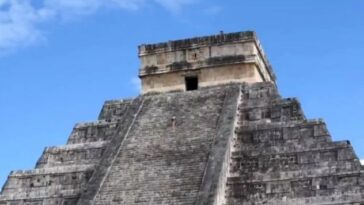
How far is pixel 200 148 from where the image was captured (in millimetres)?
15688

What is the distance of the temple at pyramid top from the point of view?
1877 cm

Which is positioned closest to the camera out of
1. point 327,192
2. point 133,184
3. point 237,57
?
point 327,192

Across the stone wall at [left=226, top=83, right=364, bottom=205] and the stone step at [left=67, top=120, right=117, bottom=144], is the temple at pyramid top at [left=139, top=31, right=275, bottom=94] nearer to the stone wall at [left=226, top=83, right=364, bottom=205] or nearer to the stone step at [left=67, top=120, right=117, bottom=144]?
the stone step at [left=67, top=120, right=117, bottom=144]

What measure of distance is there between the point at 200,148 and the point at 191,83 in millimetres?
3784

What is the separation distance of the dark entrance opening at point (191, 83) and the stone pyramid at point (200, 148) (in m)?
0.03

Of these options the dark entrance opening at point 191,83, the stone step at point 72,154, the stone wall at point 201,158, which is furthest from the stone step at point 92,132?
the dark entrance opening at point 191,83

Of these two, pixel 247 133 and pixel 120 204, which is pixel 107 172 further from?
pixel 247 133

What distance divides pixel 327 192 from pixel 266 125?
2438 mm

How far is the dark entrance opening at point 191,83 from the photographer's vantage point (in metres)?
19.1

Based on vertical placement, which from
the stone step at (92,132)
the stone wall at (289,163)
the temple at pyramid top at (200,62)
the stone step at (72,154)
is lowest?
the stone wall at (289,163)

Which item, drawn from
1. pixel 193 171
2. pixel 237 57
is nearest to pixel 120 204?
pixel 193 171

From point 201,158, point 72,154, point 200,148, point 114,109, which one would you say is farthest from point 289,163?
point 114,109

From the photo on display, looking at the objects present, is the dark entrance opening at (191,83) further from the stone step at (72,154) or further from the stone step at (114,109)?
the stone step at (72,154)

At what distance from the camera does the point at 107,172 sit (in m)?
15.8
